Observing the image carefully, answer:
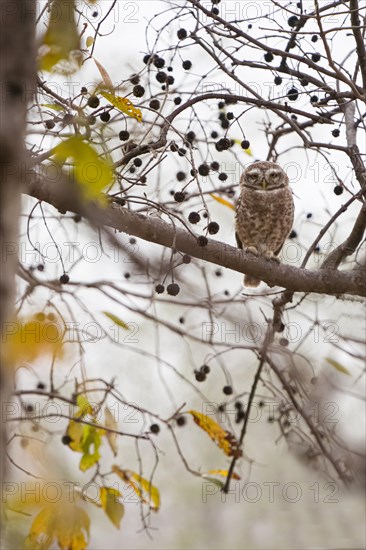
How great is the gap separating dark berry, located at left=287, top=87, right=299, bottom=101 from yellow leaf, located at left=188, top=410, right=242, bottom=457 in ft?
4.72

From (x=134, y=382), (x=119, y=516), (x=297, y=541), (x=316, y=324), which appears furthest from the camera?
(x=134, y=382)

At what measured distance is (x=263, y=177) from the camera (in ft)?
15.9

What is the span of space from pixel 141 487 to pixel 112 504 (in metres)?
0.16

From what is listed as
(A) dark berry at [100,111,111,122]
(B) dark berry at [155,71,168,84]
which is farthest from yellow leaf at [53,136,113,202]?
(B) dark berry at [155,71,168,84]

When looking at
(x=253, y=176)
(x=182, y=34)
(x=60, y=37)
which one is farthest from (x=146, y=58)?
(x=60, y=37)

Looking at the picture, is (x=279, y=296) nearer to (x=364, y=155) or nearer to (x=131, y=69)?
(x=364, y=155)

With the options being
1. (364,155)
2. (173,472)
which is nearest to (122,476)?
(364,155)

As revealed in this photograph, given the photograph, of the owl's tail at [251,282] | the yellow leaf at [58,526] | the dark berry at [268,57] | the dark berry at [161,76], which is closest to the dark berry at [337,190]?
the dark berry at [268,57]

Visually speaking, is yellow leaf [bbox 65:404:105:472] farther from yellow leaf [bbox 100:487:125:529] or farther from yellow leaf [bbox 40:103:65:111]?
yellow leaf [bbox 40:103:65:111]

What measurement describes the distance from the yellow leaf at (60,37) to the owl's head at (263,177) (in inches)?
153

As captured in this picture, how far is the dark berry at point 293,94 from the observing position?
3.34 metres

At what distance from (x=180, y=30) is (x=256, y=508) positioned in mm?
6538

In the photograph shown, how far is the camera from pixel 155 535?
333 inches

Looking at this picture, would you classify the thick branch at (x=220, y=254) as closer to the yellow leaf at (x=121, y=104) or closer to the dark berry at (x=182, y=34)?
the yellow leaf at (x=121, y=104)
